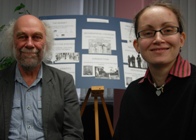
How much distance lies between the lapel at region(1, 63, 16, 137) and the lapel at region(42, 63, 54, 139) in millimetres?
200

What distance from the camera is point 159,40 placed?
110 cm

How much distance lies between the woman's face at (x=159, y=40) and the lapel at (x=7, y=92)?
927 millimetres

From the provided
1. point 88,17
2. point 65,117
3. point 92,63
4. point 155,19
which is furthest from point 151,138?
point 88,17

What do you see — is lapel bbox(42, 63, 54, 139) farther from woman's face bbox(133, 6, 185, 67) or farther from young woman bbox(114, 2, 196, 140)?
woman's face bbox(133, 6, 185, 67)

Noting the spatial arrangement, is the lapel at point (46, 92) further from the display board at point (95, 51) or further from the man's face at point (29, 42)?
the display board at point (95, 51)

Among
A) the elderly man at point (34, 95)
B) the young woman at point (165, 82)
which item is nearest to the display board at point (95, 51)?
the elderly man at point (34, 95)

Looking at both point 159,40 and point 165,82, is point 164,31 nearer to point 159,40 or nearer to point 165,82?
point 159,40

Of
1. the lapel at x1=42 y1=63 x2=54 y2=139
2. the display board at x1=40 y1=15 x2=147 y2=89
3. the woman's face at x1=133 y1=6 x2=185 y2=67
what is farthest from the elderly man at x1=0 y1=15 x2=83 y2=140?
the woman's face at x1=133 y1=6 x2=185 y2=67

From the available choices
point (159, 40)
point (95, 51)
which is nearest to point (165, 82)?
point (159, 40)

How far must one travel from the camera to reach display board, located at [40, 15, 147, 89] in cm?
223

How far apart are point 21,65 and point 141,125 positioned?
3.11 ft

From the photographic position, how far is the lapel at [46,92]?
5.28ft

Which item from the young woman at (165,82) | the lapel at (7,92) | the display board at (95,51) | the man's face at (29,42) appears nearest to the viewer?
the young woman at (165,82)

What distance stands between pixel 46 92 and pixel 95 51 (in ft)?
2.50
